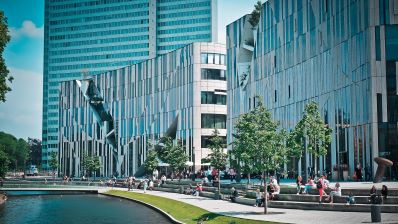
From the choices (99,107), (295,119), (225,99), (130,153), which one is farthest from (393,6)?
(99,107)

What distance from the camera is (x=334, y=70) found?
2522 inches

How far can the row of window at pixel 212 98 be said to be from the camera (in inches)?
4232

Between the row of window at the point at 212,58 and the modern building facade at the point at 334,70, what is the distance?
15.5 meters

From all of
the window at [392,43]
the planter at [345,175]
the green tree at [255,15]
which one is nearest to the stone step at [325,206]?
the planter at [345,175]

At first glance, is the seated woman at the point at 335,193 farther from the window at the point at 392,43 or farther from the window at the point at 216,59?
the window at the point at 216,59

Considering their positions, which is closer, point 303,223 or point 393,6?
point 303,223

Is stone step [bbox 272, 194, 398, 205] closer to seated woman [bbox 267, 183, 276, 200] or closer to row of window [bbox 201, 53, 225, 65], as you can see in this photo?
seated woman [bbox 267, 183, 276, 200]

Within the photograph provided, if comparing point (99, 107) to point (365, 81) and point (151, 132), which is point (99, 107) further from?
point (365, 81)

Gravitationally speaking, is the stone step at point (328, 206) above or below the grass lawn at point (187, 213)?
above

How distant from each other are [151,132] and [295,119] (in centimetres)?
4867

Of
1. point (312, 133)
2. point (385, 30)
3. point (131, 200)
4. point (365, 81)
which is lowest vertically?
point (131, 200)

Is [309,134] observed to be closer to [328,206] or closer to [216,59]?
[328,206]

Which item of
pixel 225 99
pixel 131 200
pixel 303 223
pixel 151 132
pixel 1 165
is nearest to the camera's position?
pixel 303 223

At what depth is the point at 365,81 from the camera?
185 feet
